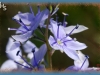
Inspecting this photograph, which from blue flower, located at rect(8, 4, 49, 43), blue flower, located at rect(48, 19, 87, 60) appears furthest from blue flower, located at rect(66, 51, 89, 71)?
blue flower, located at rect(8, 4, 49, 43)

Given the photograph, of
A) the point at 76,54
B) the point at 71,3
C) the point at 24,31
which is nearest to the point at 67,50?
the point at 76,54

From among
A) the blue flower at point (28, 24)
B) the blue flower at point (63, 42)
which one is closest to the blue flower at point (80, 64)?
the blue flower at point (63, 42)

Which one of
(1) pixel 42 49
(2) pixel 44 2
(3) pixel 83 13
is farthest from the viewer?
(3) pixel 83 13

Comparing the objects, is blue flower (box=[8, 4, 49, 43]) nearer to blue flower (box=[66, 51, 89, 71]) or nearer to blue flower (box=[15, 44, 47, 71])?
blue flower (box=[15, 44, 47, 71])

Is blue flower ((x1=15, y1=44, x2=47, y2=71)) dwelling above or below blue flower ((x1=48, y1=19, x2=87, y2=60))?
below

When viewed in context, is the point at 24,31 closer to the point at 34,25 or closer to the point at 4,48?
the point at 34,25

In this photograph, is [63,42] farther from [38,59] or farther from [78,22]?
[78,22]

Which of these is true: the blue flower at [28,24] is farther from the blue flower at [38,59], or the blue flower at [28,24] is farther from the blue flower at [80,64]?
the blue flower at [80,64]

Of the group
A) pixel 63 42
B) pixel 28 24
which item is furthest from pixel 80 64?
pixel 28 24
